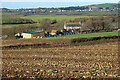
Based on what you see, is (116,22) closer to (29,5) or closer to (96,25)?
(96,25)

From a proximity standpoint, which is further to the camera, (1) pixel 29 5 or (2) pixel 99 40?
(1) pixel 29 5

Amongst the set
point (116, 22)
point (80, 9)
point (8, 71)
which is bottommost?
point (8, 71)

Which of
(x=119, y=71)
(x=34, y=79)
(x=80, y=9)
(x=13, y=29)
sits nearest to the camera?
(x=34, y=79)

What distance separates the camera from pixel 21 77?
10875 mm

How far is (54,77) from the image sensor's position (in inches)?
425

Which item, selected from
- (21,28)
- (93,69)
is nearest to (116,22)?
(21,28)

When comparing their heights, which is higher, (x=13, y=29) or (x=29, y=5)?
(x=29, y=5)

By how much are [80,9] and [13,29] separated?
136m

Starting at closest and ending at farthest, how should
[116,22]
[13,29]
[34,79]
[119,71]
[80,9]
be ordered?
[34,79] → [119,71] → [13,29] → [116,22] → [80,9]

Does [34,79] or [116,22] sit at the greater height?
Result: [116,22]

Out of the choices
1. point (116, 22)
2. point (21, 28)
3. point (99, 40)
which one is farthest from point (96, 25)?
point (99, 40)

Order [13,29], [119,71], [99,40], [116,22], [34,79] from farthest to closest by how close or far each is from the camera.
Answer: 1. [116,22]
2. [13,29]
3. [99,40]
4. [119,71]
5. [34,79]

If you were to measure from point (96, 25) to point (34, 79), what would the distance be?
48.9 metres

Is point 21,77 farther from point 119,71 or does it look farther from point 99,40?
point 99,40
